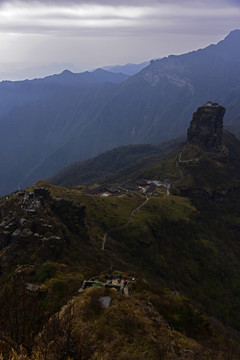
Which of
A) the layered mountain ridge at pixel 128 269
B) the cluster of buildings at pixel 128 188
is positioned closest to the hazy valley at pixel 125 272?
the layered mountain ridge at pixel 128 269

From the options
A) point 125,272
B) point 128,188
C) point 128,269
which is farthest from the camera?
point 128,188

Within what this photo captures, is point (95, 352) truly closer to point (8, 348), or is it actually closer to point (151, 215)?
point (8, 348)

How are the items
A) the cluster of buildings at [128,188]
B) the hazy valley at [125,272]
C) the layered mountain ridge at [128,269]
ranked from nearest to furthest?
the hazy valley at [125,272], the layered mountain ridge at [128,269], the cluster of buildings at [128,188]

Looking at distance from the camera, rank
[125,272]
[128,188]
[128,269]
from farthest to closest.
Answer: [128,188] → [128,269] → [125,272]

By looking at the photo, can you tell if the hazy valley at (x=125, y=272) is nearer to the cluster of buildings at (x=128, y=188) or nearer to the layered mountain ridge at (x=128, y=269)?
the layered mountain ridge at (x=128, y=269)

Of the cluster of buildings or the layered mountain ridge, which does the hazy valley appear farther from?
the cluster of buildings

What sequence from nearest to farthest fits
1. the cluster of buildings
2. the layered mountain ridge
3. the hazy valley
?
1. the hazy valley
2. the layered mountain ridge
3. the cluster of buildings

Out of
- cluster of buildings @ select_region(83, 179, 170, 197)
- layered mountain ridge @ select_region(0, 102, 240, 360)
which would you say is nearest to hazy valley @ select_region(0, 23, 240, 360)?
layered mountain ridge @ select_region(0, 102, 240, 360)

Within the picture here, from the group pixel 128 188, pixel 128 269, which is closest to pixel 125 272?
pixel 128 269

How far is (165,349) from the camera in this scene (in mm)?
26344

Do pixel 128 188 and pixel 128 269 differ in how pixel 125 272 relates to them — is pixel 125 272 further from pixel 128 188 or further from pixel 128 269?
pixel 128 188

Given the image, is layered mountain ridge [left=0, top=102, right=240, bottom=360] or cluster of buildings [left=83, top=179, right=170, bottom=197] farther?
cluster of buildings [left=83, top=179, right=170, bottom=197]

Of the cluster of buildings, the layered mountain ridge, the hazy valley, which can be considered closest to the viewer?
the hazy valley

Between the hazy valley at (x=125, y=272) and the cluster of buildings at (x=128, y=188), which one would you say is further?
the cluster of buildings at (x=128, y=188)
